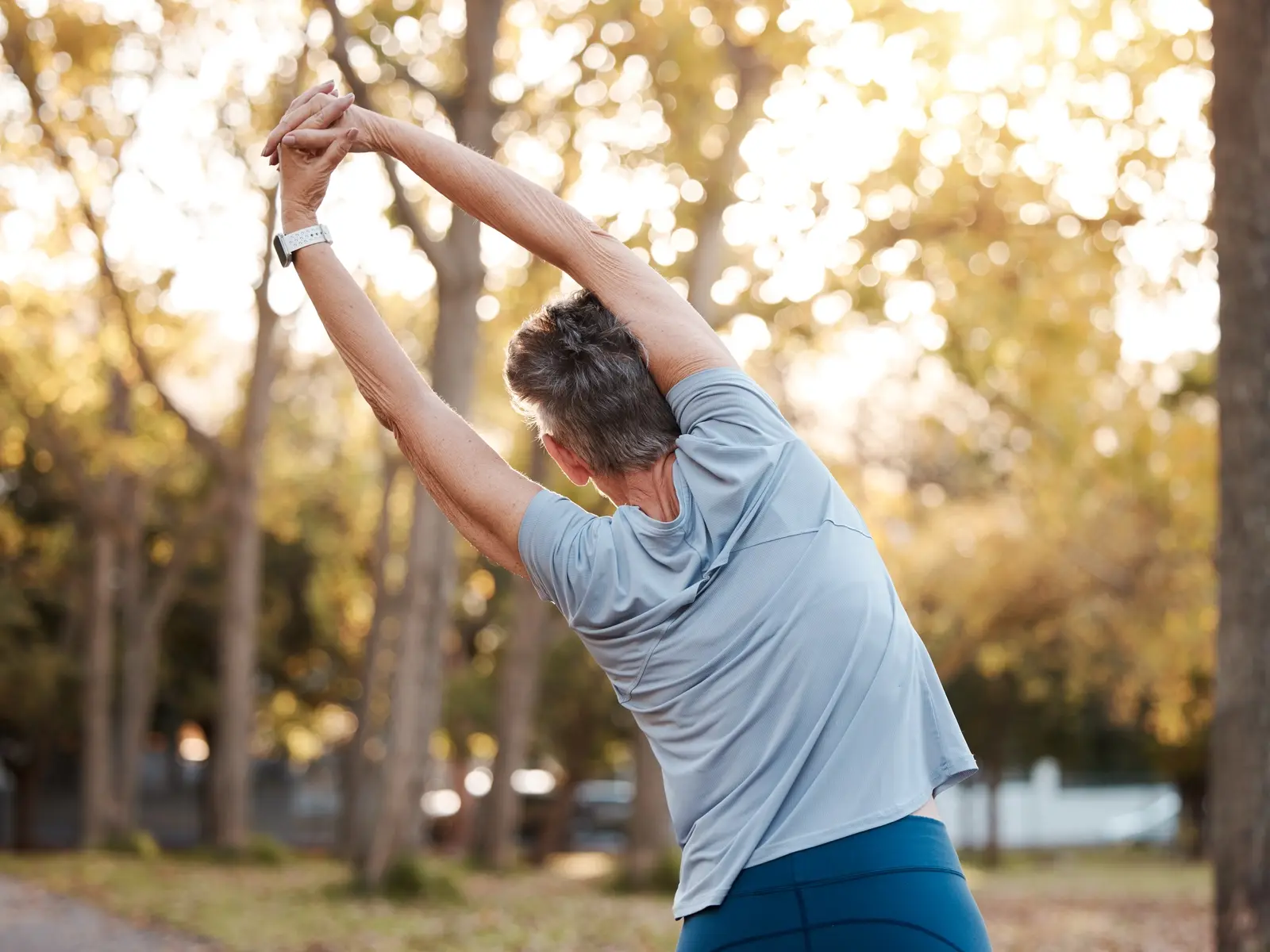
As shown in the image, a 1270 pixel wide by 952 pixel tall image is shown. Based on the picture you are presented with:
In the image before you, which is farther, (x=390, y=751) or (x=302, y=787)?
(x=302, y=787)

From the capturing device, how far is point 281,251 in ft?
7.07

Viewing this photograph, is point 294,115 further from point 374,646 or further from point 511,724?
point 374,646

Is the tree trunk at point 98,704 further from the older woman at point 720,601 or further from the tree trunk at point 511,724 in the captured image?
the older woman at point 720,601

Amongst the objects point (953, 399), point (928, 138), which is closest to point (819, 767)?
point (928, 138)

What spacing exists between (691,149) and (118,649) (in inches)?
852

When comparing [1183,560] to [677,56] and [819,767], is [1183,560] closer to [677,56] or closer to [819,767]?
[677,56]

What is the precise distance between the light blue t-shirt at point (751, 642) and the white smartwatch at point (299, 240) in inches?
23.0

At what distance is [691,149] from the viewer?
10406 millimetres

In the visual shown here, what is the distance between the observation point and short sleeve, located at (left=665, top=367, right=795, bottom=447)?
1.83m

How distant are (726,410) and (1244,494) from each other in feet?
15.6

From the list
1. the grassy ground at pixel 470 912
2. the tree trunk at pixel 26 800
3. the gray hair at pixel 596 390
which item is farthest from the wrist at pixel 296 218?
the tree trunk at pixel 26 800

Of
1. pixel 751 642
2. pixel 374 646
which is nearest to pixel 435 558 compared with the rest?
pixel 374 646

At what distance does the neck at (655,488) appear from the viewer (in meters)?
1.90

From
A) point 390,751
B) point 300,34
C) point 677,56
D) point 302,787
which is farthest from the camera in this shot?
point 302,787
